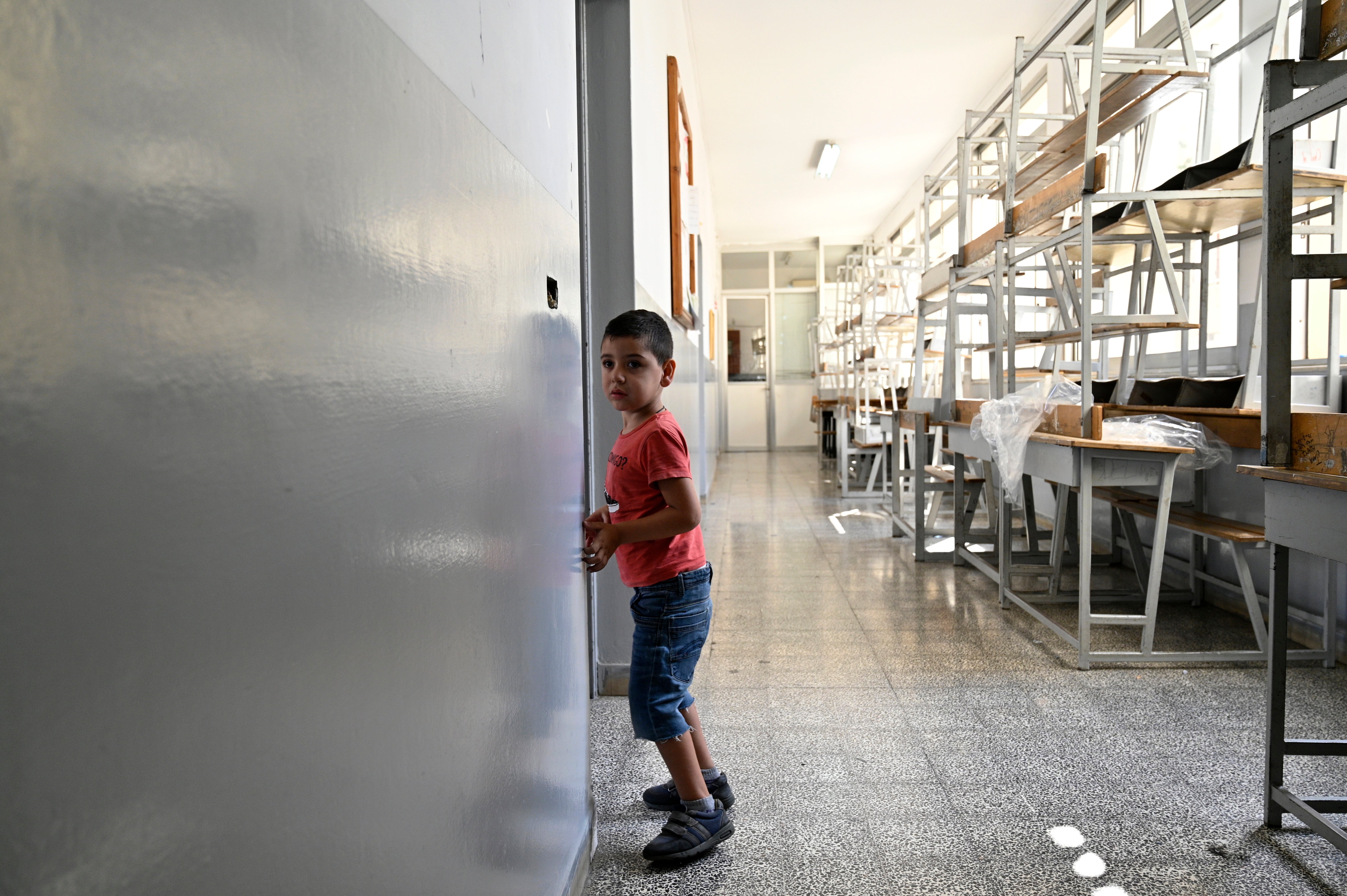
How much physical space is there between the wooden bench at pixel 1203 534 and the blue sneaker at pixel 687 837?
6.28 feet

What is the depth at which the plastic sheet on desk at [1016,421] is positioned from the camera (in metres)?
2.91

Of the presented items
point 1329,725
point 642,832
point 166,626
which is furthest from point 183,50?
point 1329,725

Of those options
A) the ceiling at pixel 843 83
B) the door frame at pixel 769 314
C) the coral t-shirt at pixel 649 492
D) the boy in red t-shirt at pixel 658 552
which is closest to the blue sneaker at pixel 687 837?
the boy in red t-shirt at pixel 658 552

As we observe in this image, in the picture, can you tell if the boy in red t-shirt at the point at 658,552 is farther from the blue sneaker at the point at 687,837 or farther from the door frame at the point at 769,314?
the door frame at the point at 769,314

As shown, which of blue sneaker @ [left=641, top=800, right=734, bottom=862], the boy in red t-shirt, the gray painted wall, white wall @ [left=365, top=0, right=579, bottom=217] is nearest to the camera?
the gray painted wall

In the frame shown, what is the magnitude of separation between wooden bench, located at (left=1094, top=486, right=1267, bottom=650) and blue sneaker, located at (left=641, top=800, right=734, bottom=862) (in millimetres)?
1914

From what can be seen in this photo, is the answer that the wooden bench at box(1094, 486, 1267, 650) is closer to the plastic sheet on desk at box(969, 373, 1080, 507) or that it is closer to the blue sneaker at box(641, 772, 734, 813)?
the plastic sheet on desk at box(969, 373, 1080, 507)

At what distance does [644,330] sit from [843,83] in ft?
20.4

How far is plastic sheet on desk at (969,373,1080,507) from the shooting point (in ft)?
9.54

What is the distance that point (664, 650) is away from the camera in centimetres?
150

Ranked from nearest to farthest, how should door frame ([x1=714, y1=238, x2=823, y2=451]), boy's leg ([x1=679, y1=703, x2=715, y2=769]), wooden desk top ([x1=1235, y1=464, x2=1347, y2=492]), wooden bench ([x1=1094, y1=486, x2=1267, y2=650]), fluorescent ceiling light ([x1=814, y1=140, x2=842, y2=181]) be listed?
1. wooden desk top ([x1=1235, y1=464, x2=1347, y2=492])
2. boy's leg ([x1=679, y1=703, x2=715, y2=769])
3. wooden bench ([x1=1094, y1=486, x2=1267, y2=650])
4. fluorescent ceiling light ([x1=814, y1=140, x2=842, y2=181])
5. door frame ([x1=714, y1=238, x2=823, y2=451])

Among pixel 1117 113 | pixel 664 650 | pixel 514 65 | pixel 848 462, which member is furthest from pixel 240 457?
pixel 848 462

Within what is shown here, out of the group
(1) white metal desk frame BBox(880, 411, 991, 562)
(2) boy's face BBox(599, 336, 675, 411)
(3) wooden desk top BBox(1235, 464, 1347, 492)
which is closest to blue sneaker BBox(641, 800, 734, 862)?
(2) boy's face BBox(599, 336, 675, 411)

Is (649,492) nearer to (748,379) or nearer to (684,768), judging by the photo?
(684,768)
